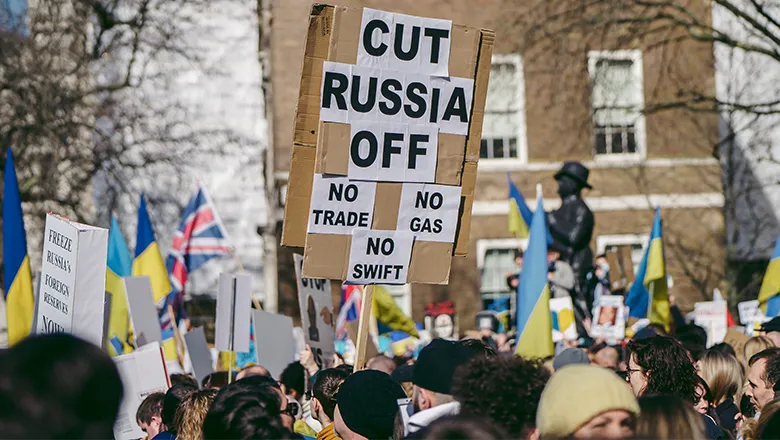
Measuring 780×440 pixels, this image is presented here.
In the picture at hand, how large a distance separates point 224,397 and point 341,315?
9.93m

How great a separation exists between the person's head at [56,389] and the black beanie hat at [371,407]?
2.04 metres

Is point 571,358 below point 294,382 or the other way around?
the other way around

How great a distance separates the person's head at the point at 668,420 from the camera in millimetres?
3686

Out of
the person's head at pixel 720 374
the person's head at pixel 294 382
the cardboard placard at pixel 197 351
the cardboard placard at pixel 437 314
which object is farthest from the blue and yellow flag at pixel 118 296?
the cardboard placard at pixel 437 314

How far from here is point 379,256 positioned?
675 cm

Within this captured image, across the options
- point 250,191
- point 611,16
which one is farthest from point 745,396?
point 250,191

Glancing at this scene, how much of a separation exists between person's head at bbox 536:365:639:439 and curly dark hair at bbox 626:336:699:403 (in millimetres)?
1713

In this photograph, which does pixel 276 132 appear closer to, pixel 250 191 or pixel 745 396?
pixel 250 191

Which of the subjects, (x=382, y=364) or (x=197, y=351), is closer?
(x=382, y=364)

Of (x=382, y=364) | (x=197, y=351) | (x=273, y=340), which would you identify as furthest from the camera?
(x=197, y=351)

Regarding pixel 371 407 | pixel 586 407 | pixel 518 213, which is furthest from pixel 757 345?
pixel 518 213

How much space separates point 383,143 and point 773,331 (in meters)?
3.33

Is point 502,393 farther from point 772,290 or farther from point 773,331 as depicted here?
point 772,290

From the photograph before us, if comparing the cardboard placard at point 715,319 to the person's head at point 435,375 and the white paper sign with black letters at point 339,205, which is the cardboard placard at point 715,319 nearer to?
the white paper sign with black letters at point 339,205
